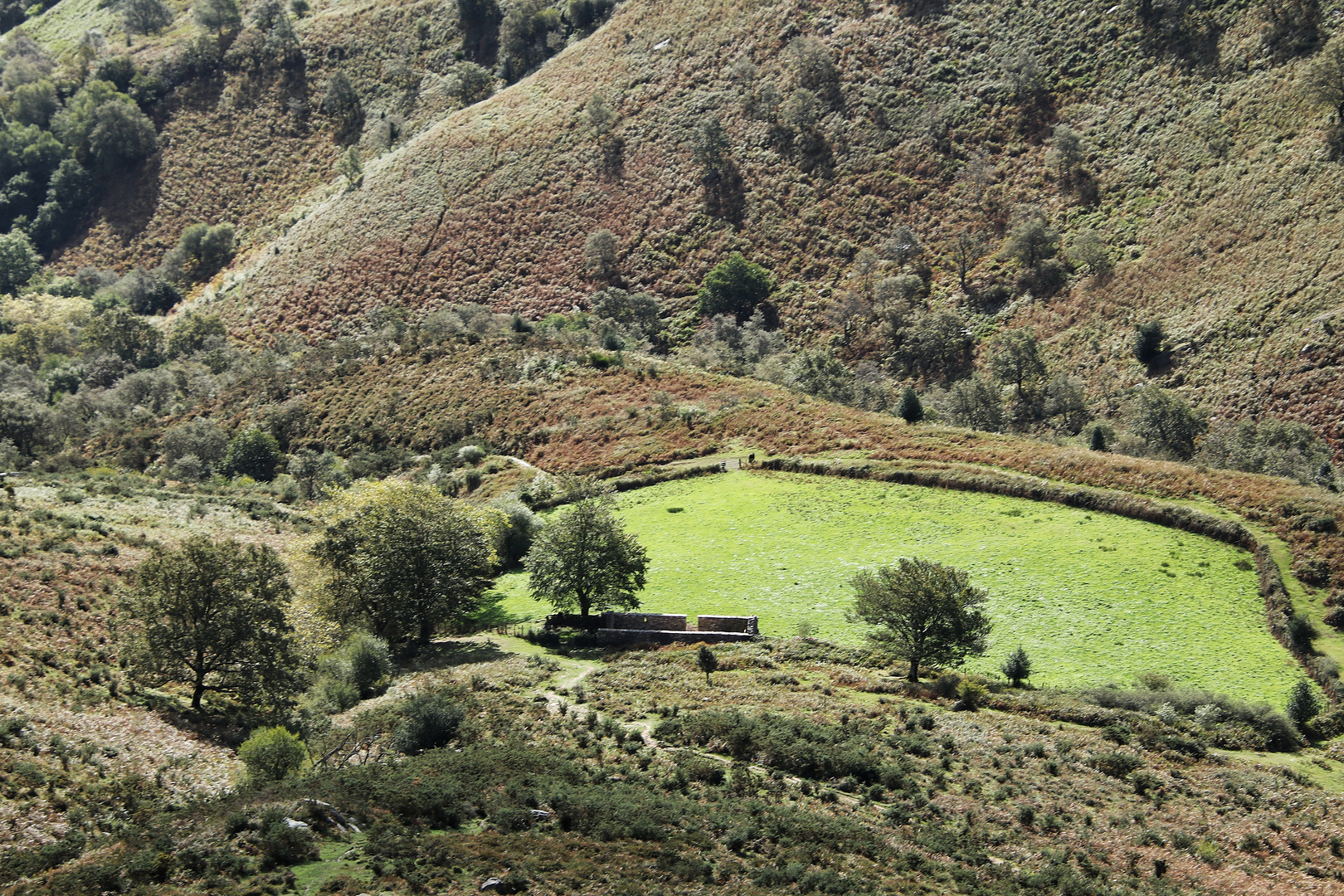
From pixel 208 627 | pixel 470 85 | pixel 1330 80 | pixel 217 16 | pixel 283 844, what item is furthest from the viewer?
pixel 217 16

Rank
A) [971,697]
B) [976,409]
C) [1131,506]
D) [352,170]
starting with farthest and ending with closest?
[352,170] → [976,409] → [1131,506] → [971,697]

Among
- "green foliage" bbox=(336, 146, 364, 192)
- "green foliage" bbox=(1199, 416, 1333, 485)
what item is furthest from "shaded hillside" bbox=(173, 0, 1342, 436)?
"green foliage" bbox=(1199, 416, 1333, 485)

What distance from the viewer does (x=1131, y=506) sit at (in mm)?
47281

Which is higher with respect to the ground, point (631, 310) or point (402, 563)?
point (631, 310)

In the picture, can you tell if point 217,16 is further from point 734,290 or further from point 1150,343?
point 1150,343

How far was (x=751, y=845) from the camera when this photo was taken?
79.5 feet

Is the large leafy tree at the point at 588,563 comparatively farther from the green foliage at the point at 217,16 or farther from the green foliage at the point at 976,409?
the green foliage at the point at 217,16

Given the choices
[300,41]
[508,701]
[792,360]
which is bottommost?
[508,701]

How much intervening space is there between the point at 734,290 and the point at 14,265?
102348mm

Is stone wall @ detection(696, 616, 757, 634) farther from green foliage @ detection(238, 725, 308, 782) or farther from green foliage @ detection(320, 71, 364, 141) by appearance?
green foliage @ detection(320, 71, 364, 141)

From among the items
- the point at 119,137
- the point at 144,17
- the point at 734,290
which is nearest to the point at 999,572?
the point at 734,290

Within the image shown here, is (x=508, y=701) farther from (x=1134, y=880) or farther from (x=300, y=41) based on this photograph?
(x=300, y=41)

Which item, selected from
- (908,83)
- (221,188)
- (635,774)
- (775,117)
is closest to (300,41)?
(221,188)

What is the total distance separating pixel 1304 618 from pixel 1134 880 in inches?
716
